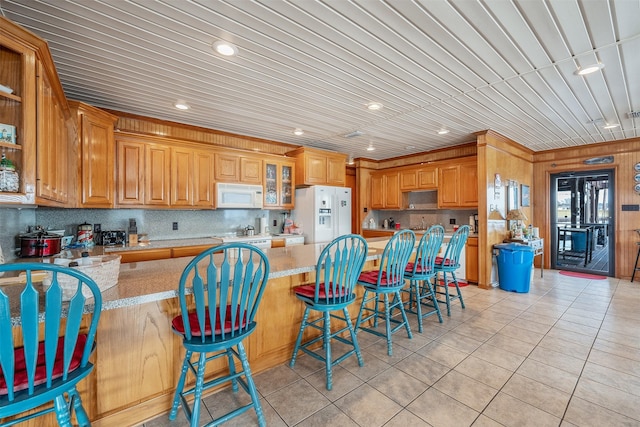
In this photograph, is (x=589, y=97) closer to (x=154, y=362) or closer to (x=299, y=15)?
(x=299, y=15)

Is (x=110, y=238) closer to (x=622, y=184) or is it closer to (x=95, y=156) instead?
(x=95, y=156)

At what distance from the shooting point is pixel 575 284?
4.77 metres

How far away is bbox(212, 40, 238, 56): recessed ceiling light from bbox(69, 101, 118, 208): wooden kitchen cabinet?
6.10 feet

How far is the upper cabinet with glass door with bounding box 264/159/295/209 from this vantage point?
191 inches

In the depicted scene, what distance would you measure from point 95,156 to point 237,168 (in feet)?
5.76

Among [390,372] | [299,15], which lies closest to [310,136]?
[299,15]

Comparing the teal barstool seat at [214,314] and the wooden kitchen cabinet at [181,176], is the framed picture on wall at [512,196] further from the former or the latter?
the wooden kitchen cabinet at [181,176]

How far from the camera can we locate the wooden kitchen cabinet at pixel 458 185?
196 inches

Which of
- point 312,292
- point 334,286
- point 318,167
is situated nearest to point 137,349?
point 312,292

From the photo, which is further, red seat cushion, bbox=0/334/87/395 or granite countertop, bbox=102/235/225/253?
granite countertop, bbox=102/235/225/253

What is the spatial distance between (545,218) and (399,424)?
5973mm

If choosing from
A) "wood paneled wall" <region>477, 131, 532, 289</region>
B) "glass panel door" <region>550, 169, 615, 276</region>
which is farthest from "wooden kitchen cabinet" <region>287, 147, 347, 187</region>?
"glass panel door" <region>550, 169, 615, 276</region>

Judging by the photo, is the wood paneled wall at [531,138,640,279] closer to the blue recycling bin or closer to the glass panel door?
the glass panel door

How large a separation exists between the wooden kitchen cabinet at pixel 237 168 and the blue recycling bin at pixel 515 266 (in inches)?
159
